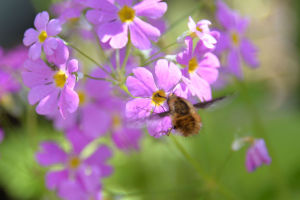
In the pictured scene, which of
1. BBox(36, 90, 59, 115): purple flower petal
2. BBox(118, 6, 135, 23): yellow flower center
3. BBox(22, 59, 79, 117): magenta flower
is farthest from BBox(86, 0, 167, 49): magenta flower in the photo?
BBox(36, 90, 59, 115): purple flower petal

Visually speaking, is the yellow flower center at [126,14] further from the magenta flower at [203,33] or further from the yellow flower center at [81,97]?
the yellow flower center at [81,97]

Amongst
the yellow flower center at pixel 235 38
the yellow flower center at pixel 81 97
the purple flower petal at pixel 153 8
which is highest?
the purple flower petal at pixel 153 8

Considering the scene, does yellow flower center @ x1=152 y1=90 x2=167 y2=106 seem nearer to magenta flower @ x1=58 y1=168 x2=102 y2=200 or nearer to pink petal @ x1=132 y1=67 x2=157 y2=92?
pink petal @ x1=132 y1=67 x2=157 y2=92

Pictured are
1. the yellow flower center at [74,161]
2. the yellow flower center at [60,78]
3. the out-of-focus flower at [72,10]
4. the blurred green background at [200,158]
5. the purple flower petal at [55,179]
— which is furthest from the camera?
the blurred green background at [200,158]

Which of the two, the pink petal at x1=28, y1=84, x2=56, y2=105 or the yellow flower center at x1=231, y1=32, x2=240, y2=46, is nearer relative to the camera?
the pink petal at x1=28, y1=84, x2=56, y2=105

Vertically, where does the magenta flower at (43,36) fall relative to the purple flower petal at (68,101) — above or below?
above

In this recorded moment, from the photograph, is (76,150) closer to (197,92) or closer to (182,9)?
(197,92)

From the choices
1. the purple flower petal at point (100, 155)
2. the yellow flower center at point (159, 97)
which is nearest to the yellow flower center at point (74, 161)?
the purple flower petal at point (100, 155)
